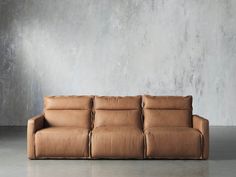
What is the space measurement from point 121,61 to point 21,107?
8.14 feet

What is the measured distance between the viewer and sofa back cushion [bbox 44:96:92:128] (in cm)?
607

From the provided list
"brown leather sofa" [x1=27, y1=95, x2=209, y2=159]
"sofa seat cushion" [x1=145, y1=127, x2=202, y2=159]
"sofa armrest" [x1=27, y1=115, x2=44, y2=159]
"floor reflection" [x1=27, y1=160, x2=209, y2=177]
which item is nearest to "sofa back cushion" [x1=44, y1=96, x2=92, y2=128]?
"brown leather sofa" [x1=27, y1=95, x2=209, y2=159]

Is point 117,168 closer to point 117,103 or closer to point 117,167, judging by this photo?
point 117,167

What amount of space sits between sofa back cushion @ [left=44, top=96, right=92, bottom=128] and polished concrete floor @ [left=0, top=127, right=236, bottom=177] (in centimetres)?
68

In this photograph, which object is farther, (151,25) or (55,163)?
(151,25)

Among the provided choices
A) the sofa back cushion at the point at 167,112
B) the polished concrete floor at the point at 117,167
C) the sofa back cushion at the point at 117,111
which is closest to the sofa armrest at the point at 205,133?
the polished concrete floor at the point at 117,167

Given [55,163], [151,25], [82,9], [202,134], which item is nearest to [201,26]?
[151,25]

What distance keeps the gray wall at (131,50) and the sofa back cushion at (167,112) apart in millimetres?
2979

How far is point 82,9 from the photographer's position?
360 inches

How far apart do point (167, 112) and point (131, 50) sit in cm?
329

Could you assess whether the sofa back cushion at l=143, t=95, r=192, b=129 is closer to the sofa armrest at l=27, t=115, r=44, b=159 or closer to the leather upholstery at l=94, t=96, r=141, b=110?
the leather upholstery at l=94, t=96, r=141, b=110

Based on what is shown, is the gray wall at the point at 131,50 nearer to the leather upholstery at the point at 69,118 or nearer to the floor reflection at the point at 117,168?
the leather upholstery at the point at 69,118

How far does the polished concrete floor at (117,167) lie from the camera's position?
4.64 m

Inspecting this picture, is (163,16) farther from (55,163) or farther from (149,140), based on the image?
(55,163)
